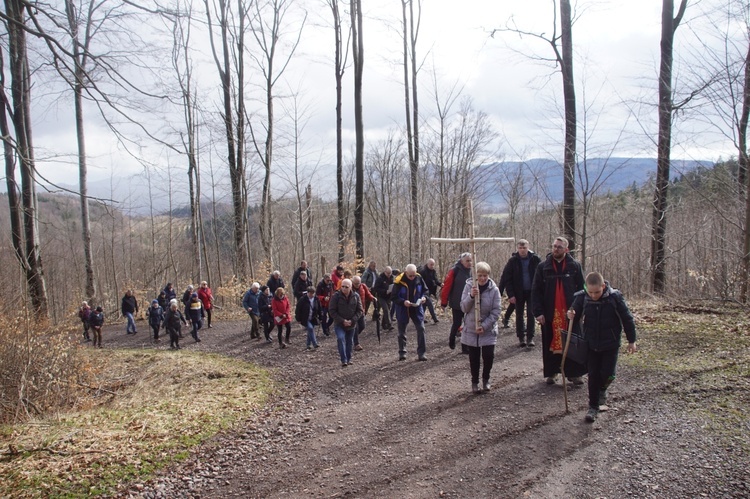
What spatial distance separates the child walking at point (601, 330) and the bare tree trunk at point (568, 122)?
822cm

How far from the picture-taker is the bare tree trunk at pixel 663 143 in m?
13.3

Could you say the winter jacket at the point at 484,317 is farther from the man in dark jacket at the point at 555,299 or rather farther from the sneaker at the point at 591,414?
the sneaker at the point at 591,414

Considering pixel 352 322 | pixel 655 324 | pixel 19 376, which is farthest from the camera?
pixel 655 324

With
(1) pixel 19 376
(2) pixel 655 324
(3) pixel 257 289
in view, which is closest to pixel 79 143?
(3) pixel 257 289

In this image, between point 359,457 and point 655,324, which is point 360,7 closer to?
point 655,324

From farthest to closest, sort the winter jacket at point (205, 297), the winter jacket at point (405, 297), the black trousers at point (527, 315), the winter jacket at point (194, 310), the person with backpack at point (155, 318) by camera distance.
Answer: the winter jacket at point (205, 297), the person with backpack at point (155, 318), the winter jacket at point (194, 310), the winter jacket at point (405, 297), the black trousers at point (527, 315)

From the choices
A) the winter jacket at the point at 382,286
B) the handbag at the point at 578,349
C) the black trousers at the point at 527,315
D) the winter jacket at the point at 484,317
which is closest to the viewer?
the handbag at the point at 578,349

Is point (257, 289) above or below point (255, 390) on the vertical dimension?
above

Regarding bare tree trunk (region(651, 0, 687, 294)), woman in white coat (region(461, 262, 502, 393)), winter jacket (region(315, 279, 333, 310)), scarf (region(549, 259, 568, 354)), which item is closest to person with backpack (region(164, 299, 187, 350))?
winter jacket (region(315, 279, 333, 310))

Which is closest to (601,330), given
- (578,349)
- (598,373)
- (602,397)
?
(578,349)

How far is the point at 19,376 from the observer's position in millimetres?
7625

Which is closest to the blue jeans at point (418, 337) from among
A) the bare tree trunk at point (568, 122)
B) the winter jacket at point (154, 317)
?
the bare tree trunk at point (568, 122)

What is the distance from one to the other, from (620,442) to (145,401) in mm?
7421

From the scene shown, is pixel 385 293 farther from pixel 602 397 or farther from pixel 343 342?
pixel 602 397
